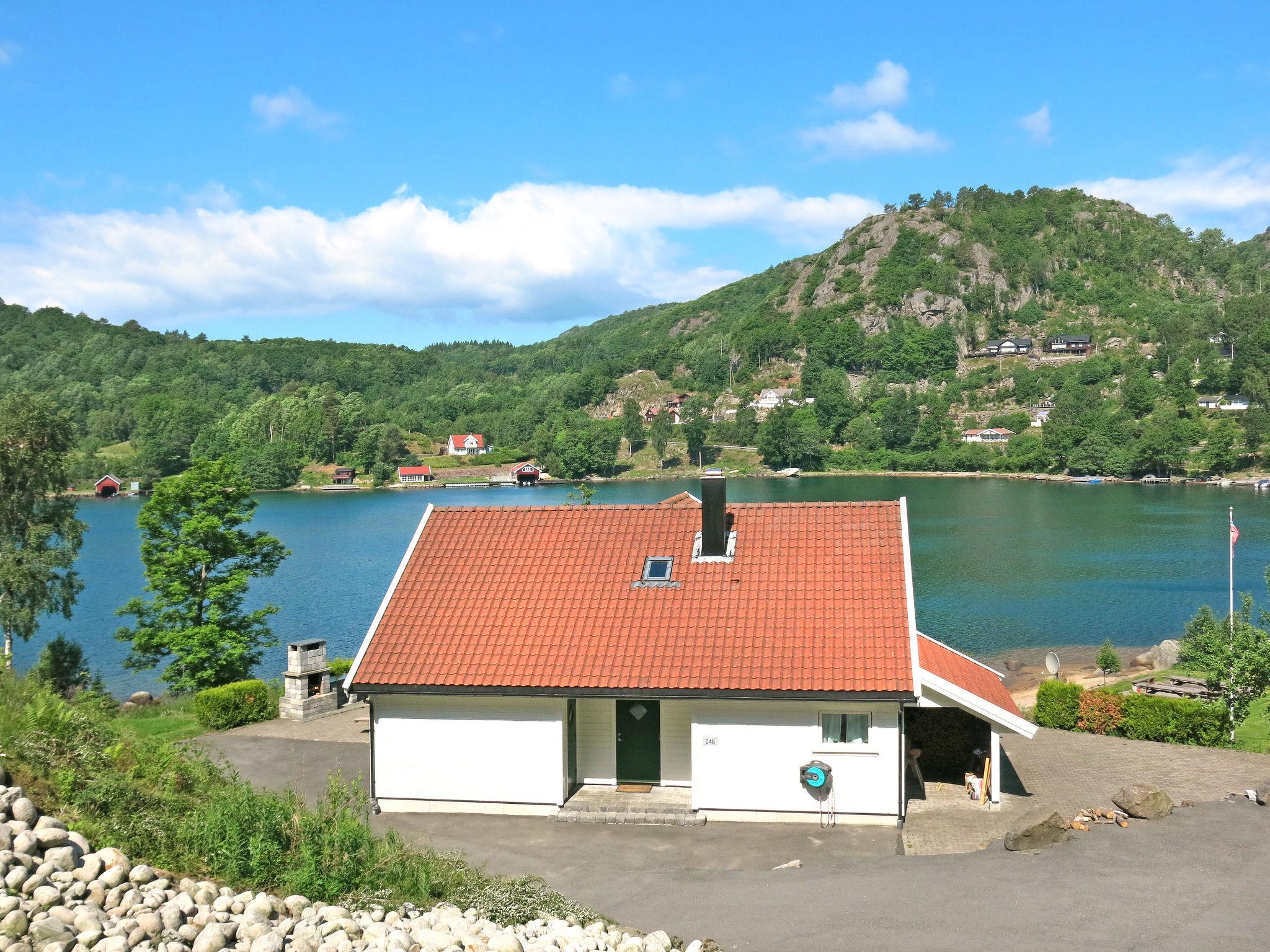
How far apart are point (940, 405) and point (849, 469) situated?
2821 cm

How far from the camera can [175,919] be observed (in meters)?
8.08

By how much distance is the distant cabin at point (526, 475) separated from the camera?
14415 centimetres

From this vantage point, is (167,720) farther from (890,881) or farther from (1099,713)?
(1099,713)

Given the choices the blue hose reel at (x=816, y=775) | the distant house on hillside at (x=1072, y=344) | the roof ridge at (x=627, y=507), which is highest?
the distant house on hillside at (x=1072, y=344)

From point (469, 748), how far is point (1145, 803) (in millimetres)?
9910

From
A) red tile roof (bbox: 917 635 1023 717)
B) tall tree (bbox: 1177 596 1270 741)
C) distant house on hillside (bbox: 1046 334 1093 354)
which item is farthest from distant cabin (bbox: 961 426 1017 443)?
red tile roof (bbox: 917 635 1023 717)

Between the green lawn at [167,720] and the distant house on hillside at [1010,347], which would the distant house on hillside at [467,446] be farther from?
the green lawn at [167,720]

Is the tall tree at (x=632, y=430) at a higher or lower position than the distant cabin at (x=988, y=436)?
higher

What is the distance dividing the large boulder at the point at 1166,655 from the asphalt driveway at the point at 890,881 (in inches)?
758

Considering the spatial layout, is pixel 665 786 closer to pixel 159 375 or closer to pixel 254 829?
pixel 254 829

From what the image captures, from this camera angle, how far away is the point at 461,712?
1480 centimetres

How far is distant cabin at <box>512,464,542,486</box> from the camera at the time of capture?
144150 millimetres

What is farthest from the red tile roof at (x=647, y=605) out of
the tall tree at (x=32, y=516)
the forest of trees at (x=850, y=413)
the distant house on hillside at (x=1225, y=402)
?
the distant house on hillside at (x=1225, y=402)

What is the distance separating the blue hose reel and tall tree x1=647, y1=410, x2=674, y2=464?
143 meters
